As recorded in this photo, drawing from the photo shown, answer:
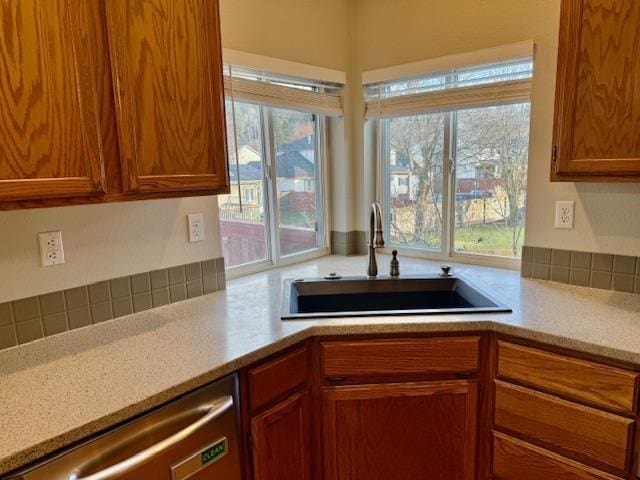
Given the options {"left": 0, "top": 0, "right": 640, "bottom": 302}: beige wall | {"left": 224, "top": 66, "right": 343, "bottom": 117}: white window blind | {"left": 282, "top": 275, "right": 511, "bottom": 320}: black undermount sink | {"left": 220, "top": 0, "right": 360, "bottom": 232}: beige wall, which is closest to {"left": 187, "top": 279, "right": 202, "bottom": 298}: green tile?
{"left": 0, "top": 0, "right": 640, "bottom": 302}: beige wall

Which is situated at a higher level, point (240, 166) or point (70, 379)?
point (240, 166)

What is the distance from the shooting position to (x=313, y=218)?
2.58m

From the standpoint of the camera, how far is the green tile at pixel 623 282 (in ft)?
5.61

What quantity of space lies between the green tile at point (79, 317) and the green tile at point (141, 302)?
16cm

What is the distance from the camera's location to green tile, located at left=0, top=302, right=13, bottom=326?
132 centimetres

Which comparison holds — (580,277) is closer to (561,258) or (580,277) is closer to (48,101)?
(561,258)

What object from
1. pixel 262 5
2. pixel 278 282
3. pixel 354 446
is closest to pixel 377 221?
pixel 278 282

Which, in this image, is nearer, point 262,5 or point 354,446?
point 354,446

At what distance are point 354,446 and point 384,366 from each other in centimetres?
33

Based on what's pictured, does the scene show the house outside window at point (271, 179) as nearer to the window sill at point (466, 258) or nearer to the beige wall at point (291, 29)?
the beige wall at point (291, 29)

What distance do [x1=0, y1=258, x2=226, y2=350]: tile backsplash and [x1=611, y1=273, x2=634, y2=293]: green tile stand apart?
5.31ft

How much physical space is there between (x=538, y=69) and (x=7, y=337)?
2.21 m

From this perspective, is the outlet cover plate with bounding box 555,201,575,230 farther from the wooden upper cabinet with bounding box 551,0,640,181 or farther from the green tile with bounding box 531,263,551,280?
the wooden upper cabinet with bounding box 551,0,640,181

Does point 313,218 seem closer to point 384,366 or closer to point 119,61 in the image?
point 384,366
